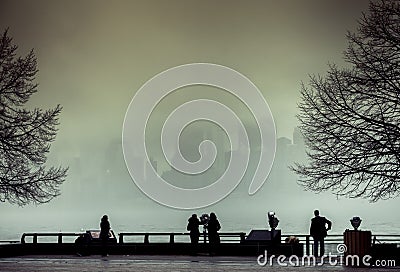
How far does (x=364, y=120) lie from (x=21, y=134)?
1448cm

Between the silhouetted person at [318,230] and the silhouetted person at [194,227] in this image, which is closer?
the silhouetted person at [318,230]

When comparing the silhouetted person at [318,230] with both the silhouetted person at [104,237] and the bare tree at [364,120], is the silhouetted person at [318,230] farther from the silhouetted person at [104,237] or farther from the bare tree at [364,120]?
the silhouetted person at [104,237]

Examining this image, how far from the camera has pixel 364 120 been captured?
31.0 metres

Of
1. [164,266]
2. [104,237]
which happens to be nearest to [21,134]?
[104,237]

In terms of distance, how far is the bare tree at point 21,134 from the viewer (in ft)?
118

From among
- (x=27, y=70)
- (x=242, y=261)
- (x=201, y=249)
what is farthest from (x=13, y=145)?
(x=242, y=261)

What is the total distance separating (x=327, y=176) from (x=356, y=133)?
2014mm

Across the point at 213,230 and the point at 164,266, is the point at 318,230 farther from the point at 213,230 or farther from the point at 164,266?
the point at 164,266

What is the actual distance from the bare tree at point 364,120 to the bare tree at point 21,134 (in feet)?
38.0

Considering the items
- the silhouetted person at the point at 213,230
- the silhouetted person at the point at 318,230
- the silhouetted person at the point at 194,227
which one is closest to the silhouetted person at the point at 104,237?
the silhouetted person at the point at 194,227

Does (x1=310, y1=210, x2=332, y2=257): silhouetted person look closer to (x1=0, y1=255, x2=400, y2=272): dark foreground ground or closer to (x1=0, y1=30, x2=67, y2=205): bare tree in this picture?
(x1=0, y1=255, x2=400, y2=272): dark foreground ground

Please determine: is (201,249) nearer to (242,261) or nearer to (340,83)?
(242,261)

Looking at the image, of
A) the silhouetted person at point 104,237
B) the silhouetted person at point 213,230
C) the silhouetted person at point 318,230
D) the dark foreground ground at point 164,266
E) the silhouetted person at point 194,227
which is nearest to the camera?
the dark foreground ground at point 164,266

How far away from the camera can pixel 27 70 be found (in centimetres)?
3662
